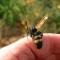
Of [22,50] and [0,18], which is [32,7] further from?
[22,50]

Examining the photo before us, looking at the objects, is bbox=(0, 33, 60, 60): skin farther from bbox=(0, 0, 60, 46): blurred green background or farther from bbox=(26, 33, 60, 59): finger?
bbox=(0, 0, 60, 46): blurred green background

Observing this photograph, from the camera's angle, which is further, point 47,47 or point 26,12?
point 26,12

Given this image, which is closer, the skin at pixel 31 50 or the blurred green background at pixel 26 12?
the skin at pixel 31 50

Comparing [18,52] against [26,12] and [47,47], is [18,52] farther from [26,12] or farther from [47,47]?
[26,12]

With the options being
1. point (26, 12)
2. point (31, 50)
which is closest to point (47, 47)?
point (31, 50)

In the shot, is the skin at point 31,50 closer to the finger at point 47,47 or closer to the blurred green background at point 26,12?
the finger at point 47,47

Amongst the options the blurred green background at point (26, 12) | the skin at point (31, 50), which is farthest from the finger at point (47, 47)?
the blurred green background at point (26, 12)

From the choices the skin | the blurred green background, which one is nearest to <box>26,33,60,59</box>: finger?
the skin

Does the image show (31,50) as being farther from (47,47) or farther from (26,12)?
(26,12)

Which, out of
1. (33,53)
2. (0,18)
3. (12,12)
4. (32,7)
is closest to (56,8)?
(32,7)
